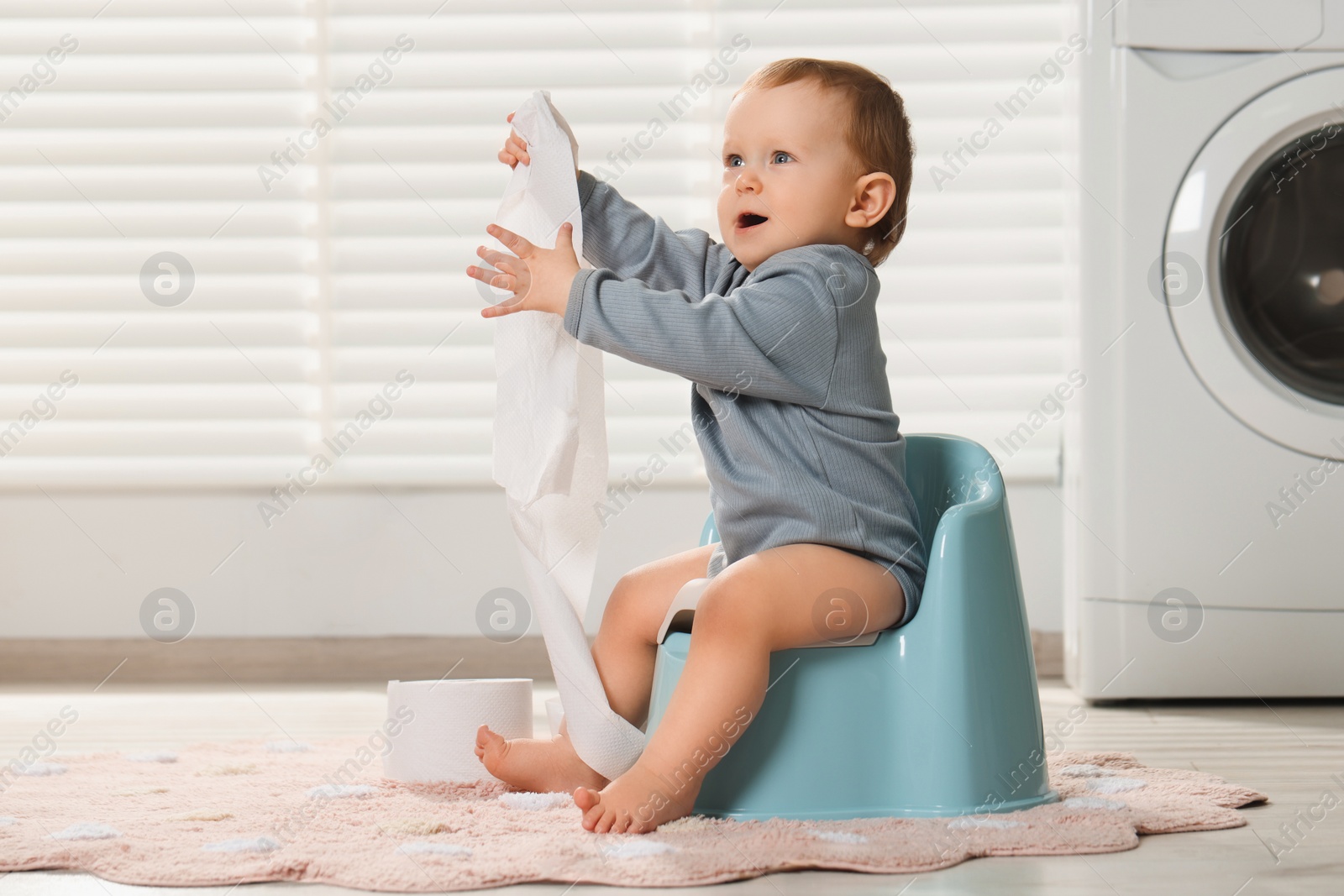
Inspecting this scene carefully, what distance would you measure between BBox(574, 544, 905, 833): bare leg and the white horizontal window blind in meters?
0.86

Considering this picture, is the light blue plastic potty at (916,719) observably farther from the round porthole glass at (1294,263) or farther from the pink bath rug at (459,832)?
the round porthole glass at (1294,263)

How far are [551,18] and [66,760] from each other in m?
1.19

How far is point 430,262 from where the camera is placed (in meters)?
1.79

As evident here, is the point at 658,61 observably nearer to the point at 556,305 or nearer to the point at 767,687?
the point at 556,305

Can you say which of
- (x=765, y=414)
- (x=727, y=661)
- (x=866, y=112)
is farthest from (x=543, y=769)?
(x=866, y=112)

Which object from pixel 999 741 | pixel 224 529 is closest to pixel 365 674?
pixel 224 529

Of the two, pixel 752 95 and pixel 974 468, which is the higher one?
pixel 752 95

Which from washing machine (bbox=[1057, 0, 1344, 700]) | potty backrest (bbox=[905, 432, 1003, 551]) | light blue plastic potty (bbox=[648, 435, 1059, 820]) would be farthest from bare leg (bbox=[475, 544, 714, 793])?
washing machine (bbox=[1057, 0, 1344, 700])

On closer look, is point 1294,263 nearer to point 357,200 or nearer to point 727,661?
point 727,661

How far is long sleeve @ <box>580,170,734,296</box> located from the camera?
1.11 m

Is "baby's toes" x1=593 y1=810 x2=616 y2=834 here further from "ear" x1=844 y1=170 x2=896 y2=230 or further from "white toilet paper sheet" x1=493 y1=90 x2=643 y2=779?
"ear" x1=844 y1=170 x2=896 y2=230

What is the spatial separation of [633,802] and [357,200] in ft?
3.98

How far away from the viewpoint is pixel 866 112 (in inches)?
40.6

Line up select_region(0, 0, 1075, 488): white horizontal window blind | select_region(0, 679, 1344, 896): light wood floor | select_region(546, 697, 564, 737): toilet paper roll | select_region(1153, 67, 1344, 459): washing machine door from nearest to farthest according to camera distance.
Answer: select_region(0, 679, 1344, 896): light wood floor → select_region(546, 697, 564, 737): toilet paper roll → select_region(1153, 67, 1344, 459): washing machine door → select_region(0, 0, 1075, 488): white horizontal window blind
